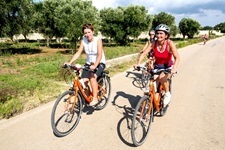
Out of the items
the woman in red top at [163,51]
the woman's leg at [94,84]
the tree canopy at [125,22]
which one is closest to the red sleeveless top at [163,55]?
the woman in red top at [163,51]

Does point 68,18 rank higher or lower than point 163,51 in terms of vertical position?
higher

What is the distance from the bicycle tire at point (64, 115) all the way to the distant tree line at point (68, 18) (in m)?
14.4

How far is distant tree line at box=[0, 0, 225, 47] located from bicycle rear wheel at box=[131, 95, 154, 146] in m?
15.0

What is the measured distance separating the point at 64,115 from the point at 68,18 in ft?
50.0

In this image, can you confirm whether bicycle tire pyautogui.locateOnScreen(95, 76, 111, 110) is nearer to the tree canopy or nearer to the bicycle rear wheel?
the bicycle rear wheel

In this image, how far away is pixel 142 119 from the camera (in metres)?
3.49

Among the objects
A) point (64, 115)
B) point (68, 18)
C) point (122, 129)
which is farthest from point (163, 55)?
point (68, 18)

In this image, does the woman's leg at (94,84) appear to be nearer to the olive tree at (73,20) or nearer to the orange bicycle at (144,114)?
the orange bicycle at (144,114)

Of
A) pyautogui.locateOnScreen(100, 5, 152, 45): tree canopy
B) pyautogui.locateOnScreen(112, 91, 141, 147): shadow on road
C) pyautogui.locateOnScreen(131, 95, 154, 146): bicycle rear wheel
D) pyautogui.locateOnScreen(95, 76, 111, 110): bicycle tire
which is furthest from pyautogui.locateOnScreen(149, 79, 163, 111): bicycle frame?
pyautogui.locateOnScreen(100, 5, 152, 45): tree canopy

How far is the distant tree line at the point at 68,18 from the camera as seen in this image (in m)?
17.3

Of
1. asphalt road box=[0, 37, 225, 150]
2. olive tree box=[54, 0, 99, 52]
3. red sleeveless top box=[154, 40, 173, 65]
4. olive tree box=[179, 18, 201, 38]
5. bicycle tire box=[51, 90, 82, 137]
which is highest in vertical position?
olive tree box=[179, 18, 201, 38]

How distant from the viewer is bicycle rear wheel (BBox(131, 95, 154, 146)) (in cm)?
334

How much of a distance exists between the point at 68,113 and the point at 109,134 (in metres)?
0.92

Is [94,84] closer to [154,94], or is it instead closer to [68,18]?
[154,94]
